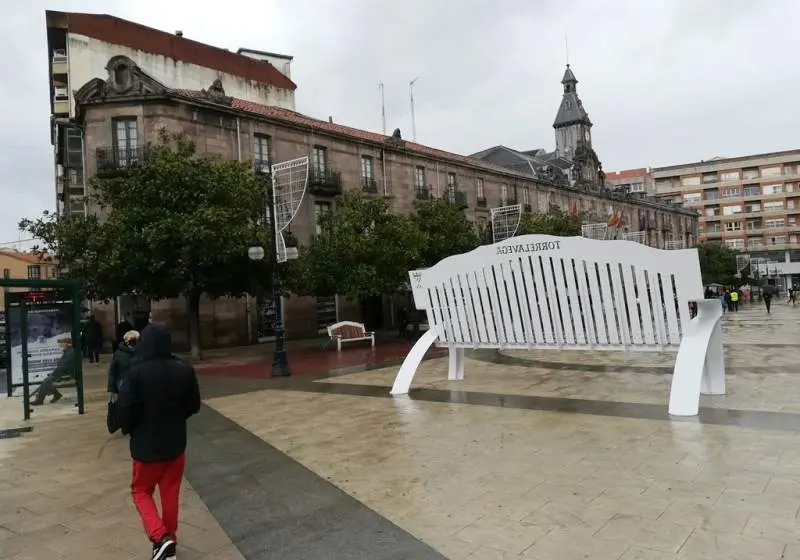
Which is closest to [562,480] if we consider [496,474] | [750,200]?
[496,474]

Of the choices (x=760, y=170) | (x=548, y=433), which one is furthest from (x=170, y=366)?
(x=760, y=170)

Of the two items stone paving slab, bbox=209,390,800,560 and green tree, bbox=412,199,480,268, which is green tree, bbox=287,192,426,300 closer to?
green tree, bbox=412,199,480,268

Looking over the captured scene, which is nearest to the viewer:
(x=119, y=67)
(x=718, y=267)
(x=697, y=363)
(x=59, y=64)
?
(x=697, y=363)

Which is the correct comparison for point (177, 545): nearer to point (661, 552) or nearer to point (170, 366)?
point (170, 366)

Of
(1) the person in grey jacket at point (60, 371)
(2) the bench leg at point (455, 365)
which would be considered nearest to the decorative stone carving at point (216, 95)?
(1) the person in grey jacket at point (60, 371)

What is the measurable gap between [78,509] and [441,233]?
22.6 m

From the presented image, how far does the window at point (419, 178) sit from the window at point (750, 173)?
2409 inches

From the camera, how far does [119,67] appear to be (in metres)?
24.0

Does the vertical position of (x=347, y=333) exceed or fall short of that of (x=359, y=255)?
it falls short

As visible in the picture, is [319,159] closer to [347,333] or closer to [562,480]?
[347,333]

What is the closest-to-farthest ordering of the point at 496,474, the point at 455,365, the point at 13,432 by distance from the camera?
1. the point at 496,474
2. the point at 13,432
3. the point at 455,365

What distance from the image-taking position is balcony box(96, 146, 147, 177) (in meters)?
23.5

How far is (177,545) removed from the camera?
4266mm

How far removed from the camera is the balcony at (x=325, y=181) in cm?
2866
